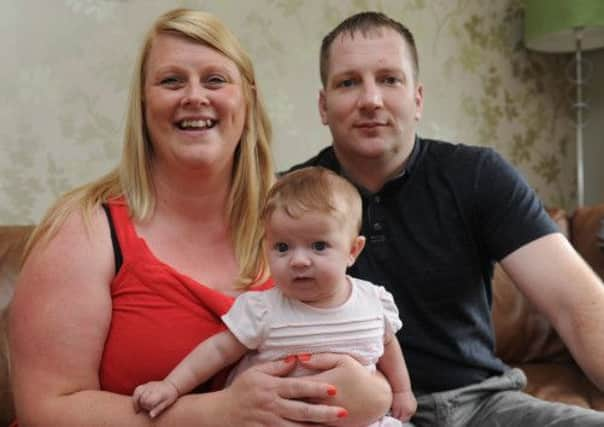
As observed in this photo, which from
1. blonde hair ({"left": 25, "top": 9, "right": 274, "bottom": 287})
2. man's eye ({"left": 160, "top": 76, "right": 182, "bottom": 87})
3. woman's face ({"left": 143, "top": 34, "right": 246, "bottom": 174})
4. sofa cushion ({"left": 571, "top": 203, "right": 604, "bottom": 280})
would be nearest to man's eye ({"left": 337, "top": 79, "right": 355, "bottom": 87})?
blonde hair ({"left": 25, "top": 9, "right": 274, "bottom": 287})

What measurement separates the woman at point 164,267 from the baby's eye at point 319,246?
0.19 meters

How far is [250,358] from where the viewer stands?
1278 mm

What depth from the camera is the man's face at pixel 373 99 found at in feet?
5.36

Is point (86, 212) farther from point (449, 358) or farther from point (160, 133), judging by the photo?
point (449, 358)

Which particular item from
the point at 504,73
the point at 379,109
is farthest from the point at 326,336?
the point at 504,73

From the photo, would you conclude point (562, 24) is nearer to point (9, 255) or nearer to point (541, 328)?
point (541, 328)

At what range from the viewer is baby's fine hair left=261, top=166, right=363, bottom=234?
1.18 metres

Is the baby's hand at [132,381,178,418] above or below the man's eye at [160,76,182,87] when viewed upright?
below

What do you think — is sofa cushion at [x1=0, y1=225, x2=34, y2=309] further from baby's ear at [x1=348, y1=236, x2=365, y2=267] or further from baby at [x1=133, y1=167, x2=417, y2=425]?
baby's ear at [x1=348, y1=236, x2=365, y2=267]

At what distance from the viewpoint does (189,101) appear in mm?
1384

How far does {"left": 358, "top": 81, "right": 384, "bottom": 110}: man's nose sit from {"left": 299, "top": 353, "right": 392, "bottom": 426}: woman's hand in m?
0.63

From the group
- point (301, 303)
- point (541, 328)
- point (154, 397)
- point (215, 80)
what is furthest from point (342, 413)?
point (541, 328)

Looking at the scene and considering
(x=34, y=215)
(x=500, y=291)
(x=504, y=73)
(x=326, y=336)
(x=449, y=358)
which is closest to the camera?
(x=326, y=336)

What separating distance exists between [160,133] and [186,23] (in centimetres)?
22
